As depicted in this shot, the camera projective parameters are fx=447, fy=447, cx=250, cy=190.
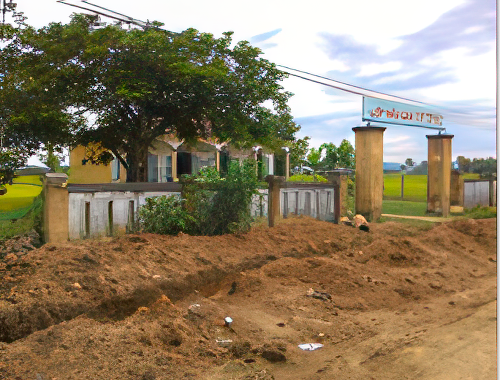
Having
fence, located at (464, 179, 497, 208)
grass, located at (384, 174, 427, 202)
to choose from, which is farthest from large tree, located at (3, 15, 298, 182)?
fence, located at (464, 179, 497, 208)

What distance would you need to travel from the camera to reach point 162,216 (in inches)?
292

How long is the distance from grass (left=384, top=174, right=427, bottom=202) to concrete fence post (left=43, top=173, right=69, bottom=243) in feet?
32.1

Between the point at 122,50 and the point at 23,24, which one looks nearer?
the point at 23,24

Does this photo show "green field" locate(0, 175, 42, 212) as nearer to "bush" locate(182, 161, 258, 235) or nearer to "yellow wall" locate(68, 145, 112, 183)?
"yellow wall" locate(68, 145, 112, 183)

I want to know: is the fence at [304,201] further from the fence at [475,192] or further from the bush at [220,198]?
the fence at [475,192]

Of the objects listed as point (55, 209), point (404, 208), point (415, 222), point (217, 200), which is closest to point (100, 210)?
point (55, 209)

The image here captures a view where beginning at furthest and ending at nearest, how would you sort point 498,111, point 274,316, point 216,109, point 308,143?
point 308,143 < point 216,109 < point 274,316 < point 498,111

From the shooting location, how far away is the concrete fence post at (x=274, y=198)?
9258mm

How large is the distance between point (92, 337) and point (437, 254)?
6848 millimetres

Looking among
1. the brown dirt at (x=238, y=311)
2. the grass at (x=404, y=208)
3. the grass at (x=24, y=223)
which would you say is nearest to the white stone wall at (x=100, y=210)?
the brown dirt at (x=238, y=311)

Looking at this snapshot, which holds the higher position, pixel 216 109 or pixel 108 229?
pixel 216 109

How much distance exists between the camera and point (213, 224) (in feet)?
26.1

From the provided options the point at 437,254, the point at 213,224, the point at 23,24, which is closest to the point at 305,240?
the point at 213,224

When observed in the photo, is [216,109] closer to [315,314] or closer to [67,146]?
[67,146]
